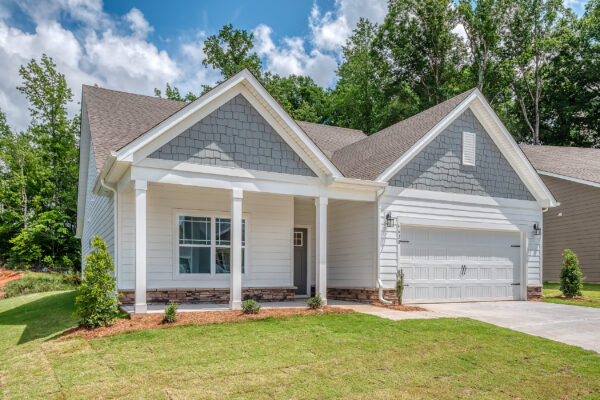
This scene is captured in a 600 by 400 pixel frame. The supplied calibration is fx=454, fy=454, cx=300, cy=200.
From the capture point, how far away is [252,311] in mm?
8867

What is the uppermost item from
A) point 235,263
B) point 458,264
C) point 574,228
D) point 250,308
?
point 574,228

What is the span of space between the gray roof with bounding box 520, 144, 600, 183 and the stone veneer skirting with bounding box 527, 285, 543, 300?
643 centimetres

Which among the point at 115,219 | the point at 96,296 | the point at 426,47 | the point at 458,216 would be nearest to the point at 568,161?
the point at 458,216

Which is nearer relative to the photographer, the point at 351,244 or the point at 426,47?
the point at 351,244

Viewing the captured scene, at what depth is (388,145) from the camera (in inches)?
518

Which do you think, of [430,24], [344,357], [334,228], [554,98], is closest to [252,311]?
[344,357]

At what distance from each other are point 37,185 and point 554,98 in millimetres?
35595

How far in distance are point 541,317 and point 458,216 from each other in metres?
3.49

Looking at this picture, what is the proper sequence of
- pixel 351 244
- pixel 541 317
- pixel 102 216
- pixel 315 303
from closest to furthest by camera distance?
pixel 315 303
pixel 541 317
pixel 351 244
pixel 102 216

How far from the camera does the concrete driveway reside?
7.98 meters

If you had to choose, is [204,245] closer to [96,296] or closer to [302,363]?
[96,296]

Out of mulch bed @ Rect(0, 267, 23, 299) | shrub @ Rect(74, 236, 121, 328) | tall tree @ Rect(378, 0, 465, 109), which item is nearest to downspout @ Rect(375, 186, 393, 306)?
shrub @ Rect(74, 236, 121, 328)

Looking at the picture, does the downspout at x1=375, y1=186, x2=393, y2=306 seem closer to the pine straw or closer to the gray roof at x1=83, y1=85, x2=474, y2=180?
the gray roof at x1=83, y1=85, x2=474, y2=180

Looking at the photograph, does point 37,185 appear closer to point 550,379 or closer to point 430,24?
point 430,24
